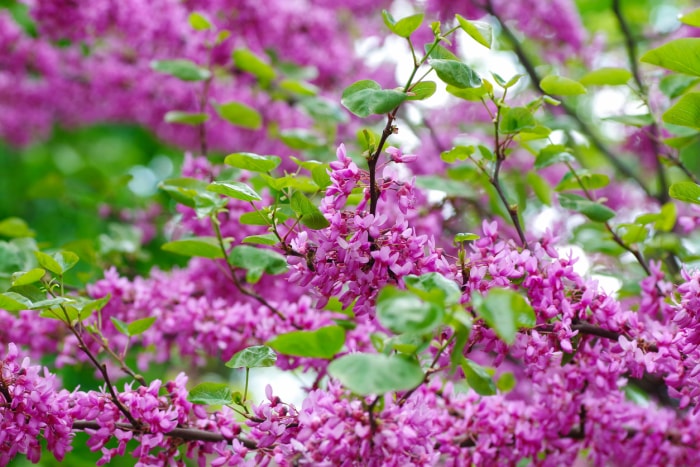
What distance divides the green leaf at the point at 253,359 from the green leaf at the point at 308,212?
249 millimetres

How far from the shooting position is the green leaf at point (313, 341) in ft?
3.28

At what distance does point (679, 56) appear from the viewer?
1214mm

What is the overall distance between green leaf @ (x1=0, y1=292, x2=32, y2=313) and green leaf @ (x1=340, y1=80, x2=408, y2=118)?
2.18ft

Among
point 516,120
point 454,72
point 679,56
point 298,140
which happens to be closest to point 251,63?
point 298,140

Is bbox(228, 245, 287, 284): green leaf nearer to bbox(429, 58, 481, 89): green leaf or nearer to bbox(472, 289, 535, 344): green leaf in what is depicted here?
bbox(429, 58, 481, 89): green leaf

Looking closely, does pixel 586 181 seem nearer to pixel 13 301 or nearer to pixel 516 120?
pixel 516 120

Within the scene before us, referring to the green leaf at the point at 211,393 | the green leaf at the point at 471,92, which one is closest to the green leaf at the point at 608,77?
the green leaf at the point at 471,92

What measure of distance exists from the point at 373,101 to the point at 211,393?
0.62 metres

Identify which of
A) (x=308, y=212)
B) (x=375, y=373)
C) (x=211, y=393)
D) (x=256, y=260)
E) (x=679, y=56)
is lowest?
(x=211, y=393)

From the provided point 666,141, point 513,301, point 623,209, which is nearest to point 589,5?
point 623,209

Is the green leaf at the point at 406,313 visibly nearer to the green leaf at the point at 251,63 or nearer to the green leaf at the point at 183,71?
the green leaf at the point at 183,71

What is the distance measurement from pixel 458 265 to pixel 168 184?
2.74 feet

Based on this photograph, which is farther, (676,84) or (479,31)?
(676,84)

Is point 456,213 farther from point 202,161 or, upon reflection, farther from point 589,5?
point 589,5
